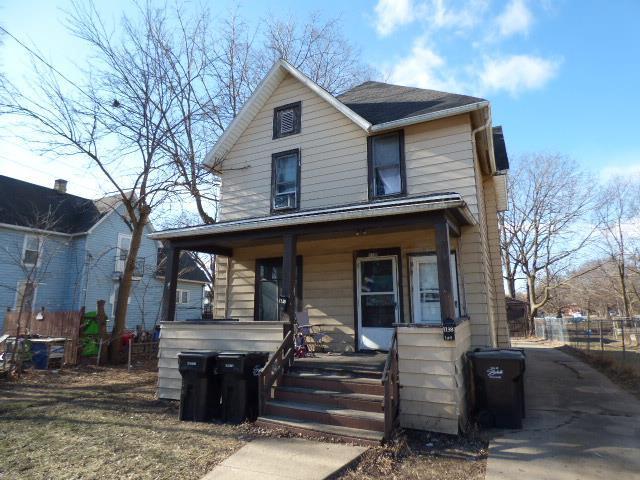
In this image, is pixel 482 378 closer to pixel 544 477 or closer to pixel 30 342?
pixel 544 477

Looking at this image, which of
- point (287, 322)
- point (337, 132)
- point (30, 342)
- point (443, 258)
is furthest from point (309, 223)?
point (30, 342)

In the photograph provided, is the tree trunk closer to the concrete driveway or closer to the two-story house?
the two-story house

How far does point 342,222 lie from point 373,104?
15.4 feet

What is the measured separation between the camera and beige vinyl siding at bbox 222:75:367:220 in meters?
9.20

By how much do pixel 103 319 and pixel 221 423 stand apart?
8.93 metres

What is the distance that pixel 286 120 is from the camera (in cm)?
1043

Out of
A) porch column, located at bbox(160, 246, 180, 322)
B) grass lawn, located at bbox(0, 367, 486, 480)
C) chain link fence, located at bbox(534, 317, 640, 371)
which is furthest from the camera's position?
chain link fence, located at bbox(534, 317, 640, 371)

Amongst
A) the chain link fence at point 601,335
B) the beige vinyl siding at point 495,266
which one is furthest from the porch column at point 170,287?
the chain link fence at point 601,335

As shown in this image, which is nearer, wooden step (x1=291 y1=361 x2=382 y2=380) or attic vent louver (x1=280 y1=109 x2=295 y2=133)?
wooden step (x1=291 y1=361 x2=382 y2=380)

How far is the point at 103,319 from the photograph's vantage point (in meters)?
12.9

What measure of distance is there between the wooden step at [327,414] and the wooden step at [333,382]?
386mm

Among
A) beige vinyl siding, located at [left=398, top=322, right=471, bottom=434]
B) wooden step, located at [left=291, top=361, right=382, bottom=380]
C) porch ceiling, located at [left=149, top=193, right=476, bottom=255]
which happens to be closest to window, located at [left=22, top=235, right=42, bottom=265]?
porch ceiling, located at [left=149, top=193, right=476, bottom=255]

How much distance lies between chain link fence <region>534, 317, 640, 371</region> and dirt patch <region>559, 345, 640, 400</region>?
0.14m

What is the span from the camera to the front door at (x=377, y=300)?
8.30 m
